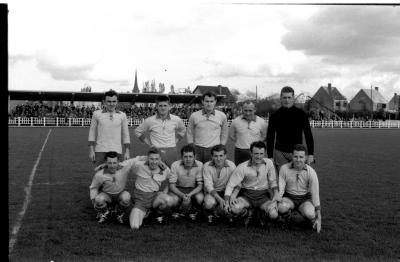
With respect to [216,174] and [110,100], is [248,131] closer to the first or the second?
[216,174]

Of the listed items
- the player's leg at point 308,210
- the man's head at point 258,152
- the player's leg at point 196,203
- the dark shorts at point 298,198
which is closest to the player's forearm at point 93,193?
the player's leg at point 196,203

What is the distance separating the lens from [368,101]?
88.9 metres

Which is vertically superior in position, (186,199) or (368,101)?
(368,101)

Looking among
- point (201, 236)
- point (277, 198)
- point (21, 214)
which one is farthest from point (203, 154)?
point (21, 214)

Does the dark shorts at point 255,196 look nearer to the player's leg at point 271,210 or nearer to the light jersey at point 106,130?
the player's leg at point 271,210

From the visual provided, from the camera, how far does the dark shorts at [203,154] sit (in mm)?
6740

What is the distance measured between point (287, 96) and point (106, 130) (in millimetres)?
2780

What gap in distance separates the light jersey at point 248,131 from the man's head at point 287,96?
2.17ft

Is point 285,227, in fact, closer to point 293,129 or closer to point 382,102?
point 293,129

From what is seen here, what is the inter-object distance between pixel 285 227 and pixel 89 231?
2.55 metres

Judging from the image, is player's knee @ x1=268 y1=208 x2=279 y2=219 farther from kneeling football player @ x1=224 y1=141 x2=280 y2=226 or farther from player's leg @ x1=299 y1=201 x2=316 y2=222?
player's leg @ x1=299 y1=201 x2=316 y2=222

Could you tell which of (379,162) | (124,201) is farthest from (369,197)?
(379,162)

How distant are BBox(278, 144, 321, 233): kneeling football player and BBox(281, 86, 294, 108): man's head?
76 centimetres

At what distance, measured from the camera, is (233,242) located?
199 inches
